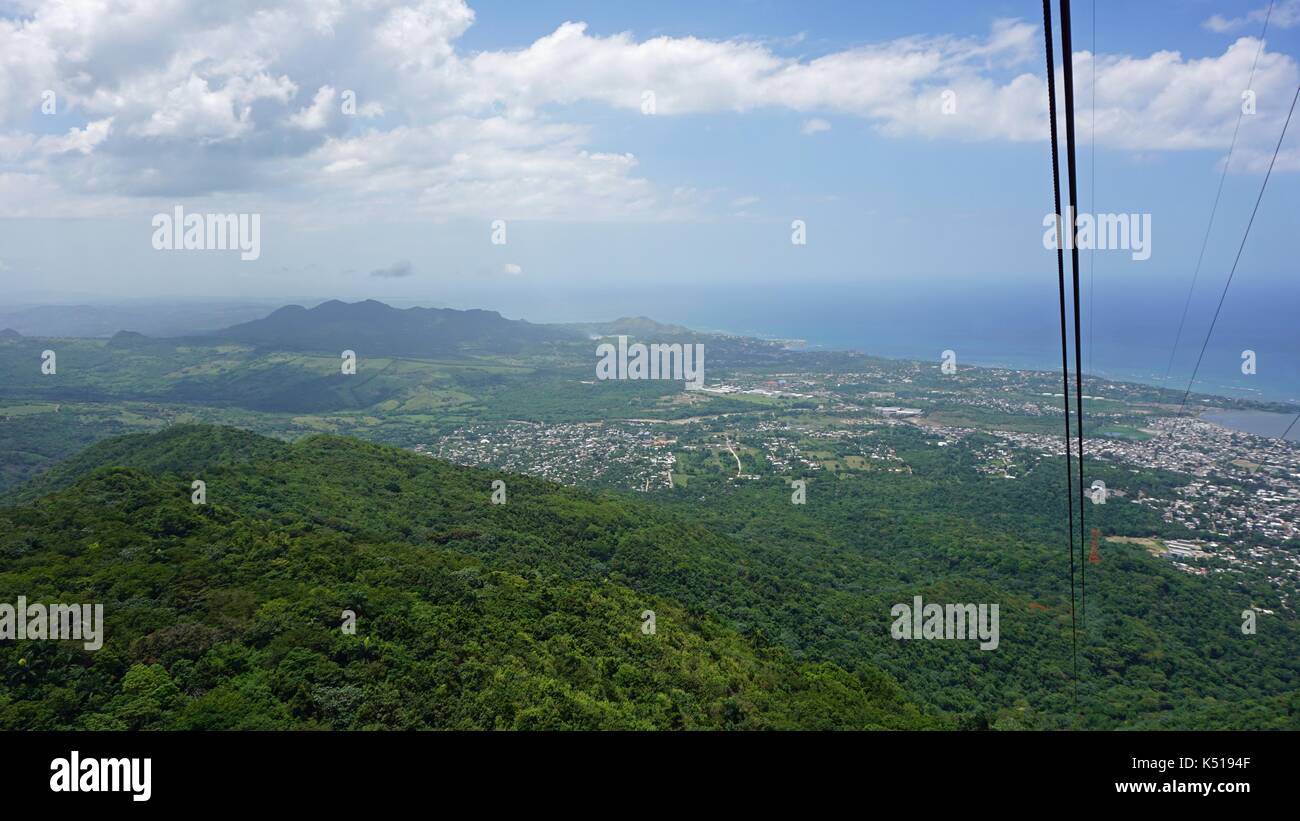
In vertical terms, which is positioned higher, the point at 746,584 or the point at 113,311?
the point at 113,311

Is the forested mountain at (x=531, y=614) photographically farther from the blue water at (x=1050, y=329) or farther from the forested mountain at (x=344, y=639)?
the blue water at (x=1050, y=329)

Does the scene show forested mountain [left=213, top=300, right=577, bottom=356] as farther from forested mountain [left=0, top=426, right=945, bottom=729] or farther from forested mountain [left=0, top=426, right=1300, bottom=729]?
forested mountain [left=0, top=426, right=945, bottom=729]

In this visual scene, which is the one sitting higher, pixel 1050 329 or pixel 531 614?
pixel 1050 329

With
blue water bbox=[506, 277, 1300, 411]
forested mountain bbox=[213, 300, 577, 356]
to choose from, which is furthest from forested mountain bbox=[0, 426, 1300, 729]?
forested mountain bbox=[213, 300, 577, 356]

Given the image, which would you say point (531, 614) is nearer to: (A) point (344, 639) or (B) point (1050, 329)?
(A) point (344, 639)

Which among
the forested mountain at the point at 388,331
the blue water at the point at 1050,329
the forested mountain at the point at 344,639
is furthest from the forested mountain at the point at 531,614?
the forested mountain at the point at 388,331

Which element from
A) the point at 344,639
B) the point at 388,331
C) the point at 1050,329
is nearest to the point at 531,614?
the point at 344,639
